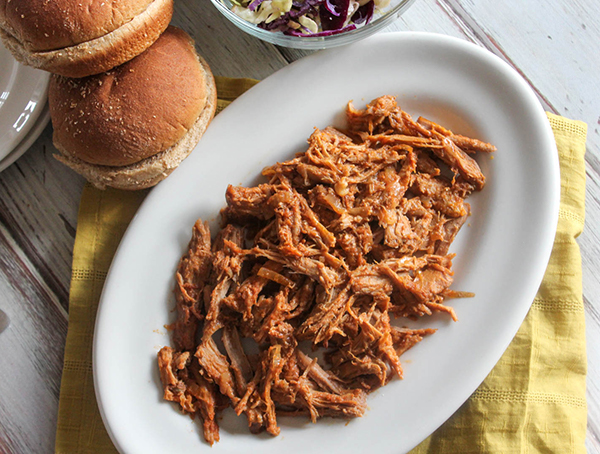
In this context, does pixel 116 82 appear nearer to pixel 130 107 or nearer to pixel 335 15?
pixel 130 107

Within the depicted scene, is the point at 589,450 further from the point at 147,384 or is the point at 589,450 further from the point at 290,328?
the point at 147,384

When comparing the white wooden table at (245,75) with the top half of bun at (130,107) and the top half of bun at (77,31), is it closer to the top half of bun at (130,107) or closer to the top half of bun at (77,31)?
the top half of bun at (130,107)

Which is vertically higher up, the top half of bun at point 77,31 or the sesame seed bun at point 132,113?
the top half of bun at point 77,31

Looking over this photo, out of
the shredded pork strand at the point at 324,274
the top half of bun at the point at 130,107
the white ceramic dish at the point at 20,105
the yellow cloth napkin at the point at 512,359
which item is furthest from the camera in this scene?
the white ceramic dish at the point at 20,105

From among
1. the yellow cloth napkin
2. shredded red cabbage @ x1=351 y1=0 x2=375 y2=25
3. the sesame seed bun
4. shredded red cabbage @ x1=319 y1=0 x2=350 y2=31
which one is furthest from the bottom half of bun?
shredded red cabbage @ x1=351 y1=0 x2=375 y2=25

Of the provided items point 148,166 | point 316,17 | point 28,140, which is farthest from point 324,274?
point 28,140

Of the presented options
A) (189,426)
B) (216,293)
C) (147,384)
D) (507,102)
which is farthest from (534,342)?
(147,384)

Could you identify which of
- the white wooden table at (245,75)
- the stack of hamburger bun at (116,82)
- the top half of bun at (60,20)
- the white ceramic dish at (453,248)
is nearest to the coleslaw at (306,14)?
the white ceramic dish at (453,248)
